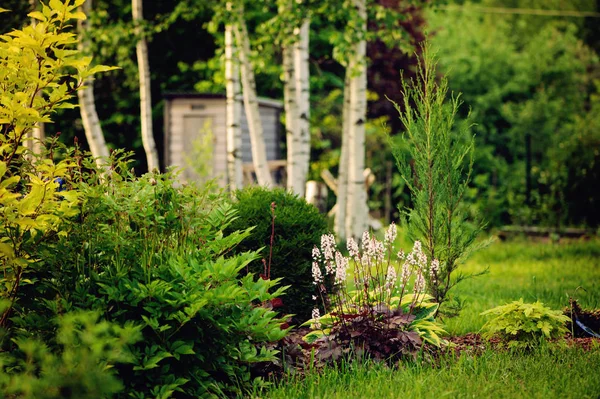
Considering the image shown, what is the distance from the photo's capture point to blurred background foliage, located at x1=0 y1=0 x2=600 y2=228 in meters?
13.0

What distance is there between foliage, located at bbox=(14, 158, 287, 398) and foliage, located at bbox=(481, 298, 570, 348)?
6.02ft

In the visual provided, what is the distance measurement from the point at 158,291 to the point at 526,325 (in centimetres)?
278

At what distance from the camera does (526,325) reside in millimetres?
5336

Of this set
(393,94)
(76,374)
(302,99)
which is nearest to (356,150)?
(302,99)

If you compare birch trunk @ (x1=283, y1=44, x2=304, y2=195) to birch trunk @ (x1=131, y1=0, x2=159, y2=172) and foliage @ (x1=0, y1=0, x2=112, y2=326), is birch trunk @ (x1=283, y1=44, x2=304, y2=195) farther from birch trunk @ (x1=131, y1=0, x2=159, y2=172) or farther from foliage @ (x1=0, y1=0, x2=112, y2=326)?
foliage @ (x1=0, y1=0, x2=112, y2=326)

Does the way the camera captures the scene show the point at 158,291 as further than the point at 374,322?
No

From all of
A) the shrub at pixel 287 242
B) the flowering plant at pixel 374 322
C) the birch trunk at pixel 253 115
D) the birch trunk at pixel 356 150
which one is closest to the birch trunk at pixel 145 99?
the birch trunk at pixel 253 115

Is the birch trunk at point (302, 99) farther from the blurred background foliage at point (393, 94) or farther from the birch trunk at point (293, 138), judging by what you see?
the blurred background foliage at point (393, 94)

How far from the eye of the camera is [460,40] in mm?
27844

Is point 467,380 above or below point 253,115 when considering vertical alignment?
below

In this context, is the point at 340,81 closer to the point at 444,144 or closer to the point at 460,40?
the point at 460,40

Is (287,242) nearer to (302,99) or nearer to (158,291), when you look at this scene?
(158,291)

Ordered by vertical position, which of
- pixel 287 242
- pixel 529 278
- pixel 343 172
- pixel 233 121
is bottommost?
pixel 529 278

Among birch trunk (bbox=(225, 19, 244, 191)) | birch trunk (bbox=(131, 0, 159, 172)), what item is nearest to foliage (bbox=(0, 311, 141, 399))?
birch trunk (bbox=(225, 19, 244, 191))
